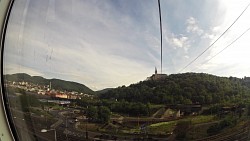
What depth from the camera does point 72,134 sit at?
1.44 m

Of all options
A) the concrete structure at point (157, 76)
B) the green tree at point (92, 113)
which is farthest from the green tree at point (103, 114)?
the concrete structure at point (157, 76)

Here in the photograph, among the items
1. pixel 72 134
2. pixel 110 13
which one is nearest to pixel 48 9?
pixel 110 13

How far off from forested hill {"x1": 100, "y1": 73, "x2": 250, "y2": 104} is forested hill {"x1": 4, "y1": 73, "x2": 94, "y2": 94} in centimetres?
18

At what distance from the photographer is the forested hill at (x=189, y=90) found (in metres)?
1.16

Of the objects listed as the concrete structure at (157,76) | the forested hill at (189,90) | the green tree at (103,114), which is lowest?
the green tree at (103,114)

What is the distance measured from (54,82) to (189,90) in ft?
2.00

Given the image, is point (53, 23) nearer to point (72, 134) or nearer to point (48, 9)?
point (48, 9)

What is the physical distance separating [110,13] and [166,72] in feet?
1.10

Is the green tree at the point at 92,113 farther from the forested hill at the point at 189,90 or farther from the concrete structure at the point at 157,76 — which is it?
the concrete structure at the point at 157,76

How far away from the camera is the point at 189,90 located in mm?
1204

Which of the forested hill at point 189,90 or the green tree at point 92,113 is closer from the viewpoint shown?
the forested hill at point 189,90

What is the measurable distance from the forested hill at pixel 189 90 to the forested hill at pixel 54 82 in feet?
0.60

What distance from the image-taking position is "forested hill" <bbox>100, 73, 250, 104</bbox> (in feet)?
3.80

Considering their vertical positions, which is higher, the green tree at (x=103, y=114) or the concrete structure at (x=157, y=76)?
the concrete structure at (x=157, y=76)
